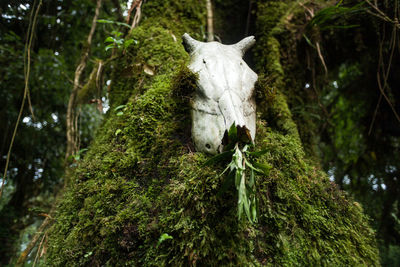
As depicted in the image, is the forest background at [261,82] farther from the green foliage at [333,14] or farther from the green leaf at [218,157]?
the green leaf at [218,157]

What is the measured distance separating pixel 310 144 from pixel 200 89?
1.81 metres

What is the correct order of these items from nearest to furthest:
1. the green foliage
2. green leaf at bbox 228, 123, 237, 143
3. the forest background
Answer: green leaf at bbox 228, 123, 237, 143 → the green foliage → the forest background

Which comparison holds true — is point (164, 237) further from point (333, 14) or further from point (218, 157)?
point (333, 14)

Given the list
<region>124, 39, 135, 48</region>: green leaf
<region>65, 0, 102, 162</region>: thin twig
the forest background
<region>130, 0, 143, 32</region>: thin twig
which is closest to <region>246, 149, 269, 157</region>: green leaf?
the forest background

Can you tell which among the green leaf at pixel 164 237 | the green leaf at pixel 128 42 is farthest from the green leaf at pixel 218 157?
the green leaf at pixel 128 42

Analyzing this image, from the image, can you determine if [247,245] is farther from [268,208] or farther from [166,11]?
[166,11]

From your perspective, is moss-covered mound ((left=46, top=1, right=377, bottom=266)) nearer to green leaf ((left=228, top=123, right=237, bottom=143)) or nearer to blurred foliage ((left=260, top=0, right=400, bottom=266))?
green leaf ((left=228, top=123, right=237, bottom=143))

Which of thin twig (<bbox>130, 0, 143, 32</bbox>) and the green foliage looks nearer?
the green foliage

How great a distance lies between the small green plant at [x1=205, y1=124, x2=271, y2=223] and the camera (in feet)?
3.88

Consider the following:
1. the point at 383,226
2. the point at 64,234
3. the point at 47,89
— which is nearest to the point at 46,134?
the point at 47,89

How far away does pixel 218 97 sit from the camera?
63.4 inches

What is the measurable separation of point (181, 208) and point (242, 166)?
0.40m

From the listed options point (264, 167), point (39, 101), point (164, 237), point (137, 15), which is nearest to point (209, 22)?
point (137, 15)

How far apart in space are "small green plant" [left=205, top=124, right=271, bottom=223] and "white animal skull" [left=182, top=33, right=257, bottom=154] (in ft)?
0.29
